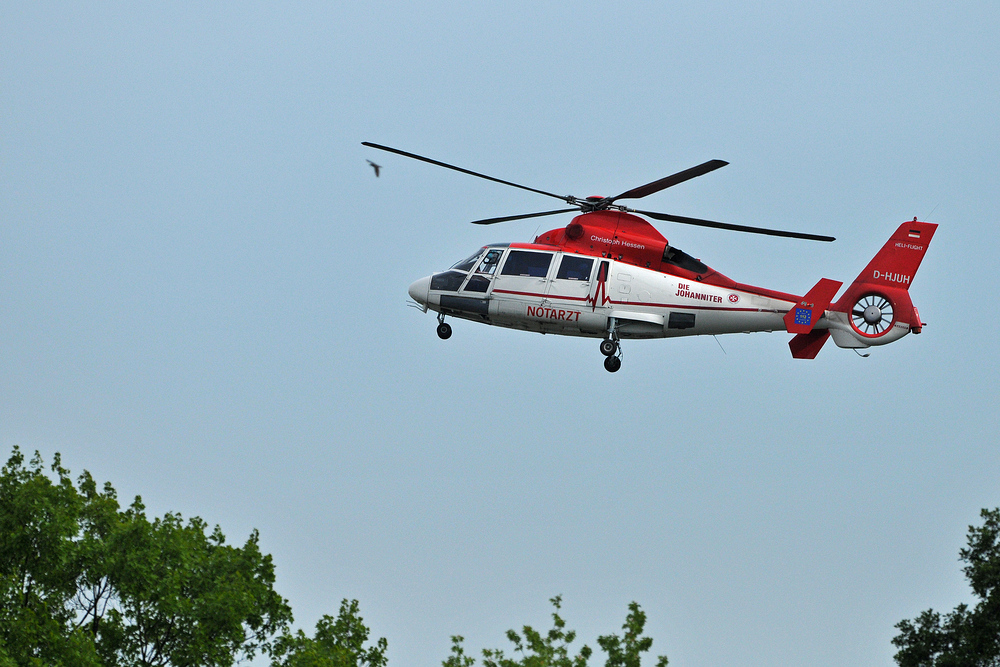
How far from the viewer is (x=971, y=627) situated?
5878 centimetres

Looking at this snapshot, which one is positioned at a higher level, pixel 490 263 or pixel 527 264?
pixel 490 263

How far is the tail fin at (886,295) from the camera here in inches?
1603

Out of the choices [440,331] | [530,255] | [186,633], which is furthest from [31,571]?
[530,255]

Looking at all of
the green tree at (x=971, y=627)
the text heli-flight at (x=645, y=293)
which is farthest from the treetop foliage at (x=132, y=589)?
the green tree at (x=971, y=627)

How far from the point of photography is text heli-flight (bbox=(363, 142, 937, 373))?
40.7 metres

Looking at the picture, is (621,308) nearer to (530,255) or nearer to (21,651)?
(530,255)

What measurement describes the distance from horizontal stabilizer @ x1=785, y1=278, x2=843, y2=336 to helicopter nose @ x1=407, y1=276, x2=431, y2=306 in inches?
370

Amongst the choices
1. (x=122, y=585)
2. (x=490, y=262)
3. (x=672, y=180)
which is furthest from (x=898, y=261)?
(x=122, y=585)

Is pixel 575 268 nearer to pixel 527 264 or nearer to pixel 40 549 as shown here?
pixel 527 264

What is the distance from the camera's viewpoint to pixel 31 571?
45.2 metres

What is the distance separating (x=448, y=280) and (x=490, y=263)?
1.20 meters

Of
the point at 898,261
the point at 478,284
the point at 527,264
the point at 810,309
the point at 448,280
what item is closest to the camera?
the point at 810,309

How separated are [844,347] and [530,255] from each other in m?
8.44

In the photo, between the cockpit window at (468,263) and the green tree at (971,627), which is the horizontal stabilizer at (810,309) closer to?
the cockpit window at (468,263)
